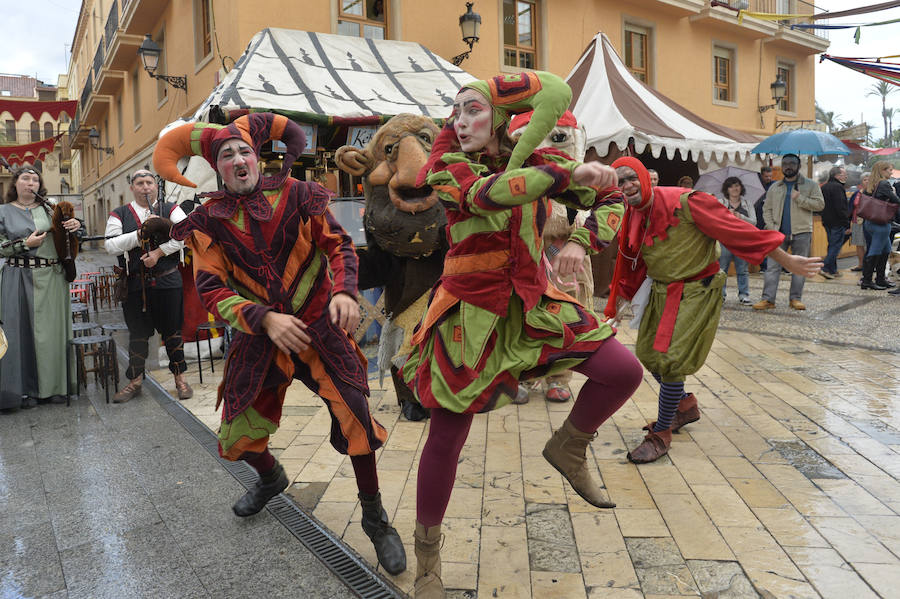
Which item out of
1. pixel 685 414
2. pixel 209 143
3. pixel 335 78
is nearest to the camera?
pixel 209 143

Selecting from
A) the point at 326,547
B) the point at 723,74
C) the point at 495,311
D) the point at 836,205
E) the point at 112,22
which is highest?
the point at 112,22

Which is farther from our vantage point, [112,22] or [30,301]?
[112,22]

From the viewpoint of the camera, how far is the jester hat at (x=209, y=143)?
2.74 metres

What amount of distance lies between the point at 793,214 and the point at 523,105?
8063mm

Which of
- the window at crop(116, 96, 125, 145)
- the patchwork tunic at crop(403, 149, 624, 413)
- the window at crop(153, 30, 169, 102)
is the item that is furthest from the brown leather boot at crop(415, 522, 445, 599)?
the window at crop(116, 96, 125, 145)

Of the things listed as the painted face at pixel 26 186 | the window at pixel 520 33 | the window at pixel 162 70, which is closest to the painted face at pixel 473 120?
the painted face at pixel 26 186

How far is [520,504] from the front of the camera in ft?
10.4

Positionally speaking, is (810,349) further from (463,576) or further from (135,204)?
(135,204)

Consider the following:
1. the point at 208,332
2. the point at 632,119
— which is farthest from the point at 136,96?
the point at 632,119

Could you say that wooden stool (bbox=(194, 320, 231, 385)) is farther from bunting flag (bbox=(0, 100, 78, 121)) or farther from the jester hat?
bunting flag (bbox=(0, 100, 78, 121))

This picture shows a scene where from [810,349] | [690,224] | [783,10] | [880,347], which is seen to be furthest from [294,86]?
[783,10]

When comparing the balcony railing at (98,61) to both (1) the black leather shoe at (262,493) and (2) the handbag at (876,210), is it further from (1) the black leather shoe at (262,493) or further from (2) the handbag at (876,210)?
(1) the black leather shoe at (262,493)

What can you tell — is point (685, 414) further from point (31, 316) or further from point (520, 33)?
point (520, 33)

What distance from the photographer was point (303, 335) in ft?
8.36
